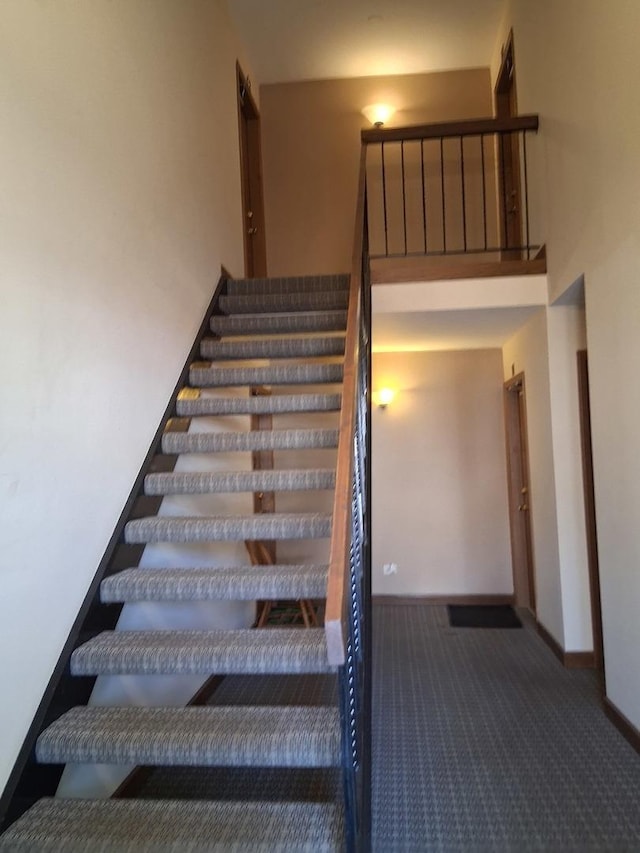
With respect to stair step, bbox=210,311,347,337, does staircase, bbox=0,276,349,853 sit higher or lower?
lower

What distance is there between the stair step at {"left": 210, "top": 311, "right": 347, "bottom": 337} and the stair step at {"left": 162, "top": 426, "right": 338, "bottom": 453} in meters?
1.08

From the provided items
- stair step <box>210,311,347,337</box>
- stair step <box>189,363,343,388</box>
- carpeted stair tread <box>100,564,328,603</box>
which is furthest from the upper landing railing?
carpeted stair tread <box>100,564,328,603</box>

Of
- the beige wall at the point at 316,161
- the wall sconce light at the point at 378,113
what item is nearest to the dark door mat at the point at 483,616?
the beige wall at the point at 316,161

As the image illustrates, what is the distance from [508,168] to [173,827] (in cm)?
533

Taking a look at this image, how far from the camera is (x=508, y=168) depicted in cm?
503

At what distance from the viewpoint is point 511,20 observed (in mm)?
4562

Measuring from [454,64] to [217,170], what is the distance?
2.96 m

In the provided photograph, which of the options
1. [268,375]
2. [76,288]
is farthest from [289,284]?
[76,288]

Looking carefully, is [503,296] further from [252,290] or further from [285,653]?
[285,653]

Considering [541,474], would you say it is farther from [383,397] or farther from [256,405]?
[256,405]

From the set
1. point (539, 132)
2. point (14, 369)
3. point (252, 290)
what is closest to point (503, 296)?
point (539, 132)

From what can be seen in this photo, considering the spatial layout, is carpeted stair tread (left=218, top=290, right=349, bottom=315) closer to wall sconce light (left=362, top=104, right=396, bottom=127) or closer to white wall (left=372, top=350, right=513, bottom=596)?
white wall (left=372, top=350, right=513, bottom=596)

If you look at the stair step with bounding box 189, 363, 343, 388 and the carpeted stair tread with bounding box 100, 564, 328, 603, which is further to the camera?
the stair step with bounding box 189, 363, 343, 388

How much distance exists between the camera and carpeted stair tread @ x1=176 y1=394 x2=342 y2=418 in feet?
10.4
